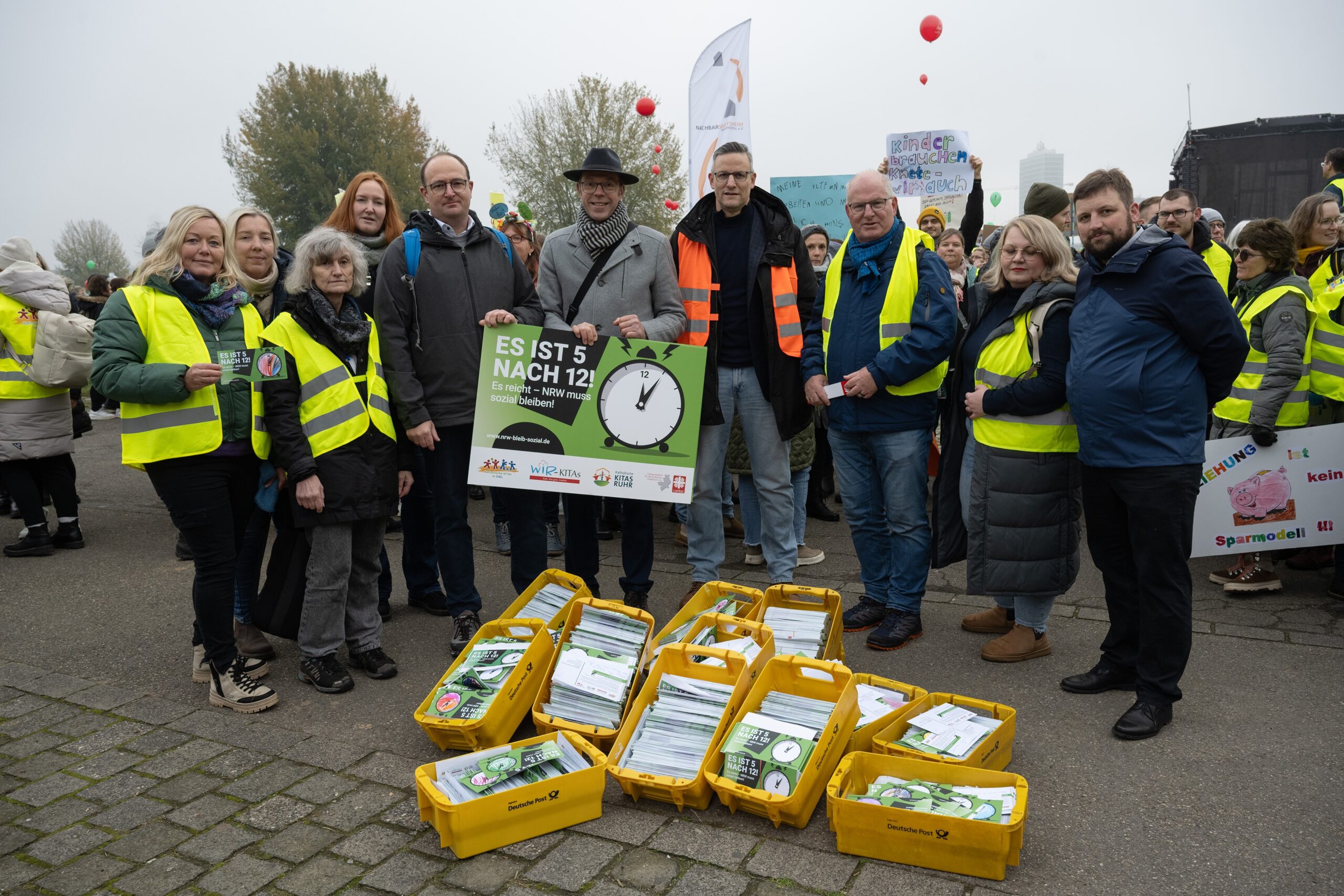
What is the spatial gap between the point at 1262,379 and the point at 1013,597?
2033mm

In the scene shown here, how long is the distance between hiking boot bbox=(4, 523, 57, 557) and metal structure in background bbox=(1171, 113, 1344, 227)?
1523 cm

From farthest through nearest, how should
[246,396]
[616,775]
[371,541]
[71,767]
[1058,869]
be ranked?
[371,541], [246,396], [71,767], [616,775], [1058,869]

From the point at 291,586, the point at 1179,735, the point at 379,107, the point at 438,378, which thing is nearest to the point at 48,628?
the point at 291,586

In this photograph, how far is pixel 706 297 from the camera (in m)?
4.91

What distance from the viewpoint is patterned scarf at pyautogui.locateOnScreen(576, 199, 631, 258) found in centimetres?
472

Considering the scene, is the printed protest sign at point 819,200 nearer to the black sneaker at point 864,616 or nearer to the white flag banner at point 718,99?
the white flag banner at point 718,99

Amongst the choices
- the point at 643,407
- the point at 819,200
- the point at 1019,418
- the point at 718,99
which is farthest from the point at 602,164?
the point at 819,200

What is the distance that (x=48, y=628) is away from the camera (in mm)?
5316

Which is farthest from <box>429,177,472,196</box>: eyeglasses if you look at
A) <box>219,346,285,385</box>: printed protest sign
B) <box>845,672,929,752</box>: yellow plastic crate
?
<box>845,672,929,752</box>: yellow plastic crate

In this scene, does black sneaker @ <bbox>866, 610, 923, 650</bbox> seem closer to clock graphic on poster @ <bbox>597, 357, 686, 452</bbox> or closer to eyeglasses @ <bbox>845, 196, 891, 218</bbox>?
clock graphic on poster @ <bbox>597, 357, 686, 452</bbox>

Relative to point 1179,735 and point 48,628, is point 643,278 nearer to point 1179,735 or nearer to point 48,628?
point 1179,735

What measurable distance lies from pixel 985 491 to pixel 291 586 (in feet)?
11.1

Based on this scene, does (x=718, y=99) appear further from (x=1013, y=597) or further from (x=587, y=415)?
(x=1013, y=597)

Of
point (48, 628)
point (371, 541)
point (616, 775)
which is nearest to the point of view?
point (616, 775)
